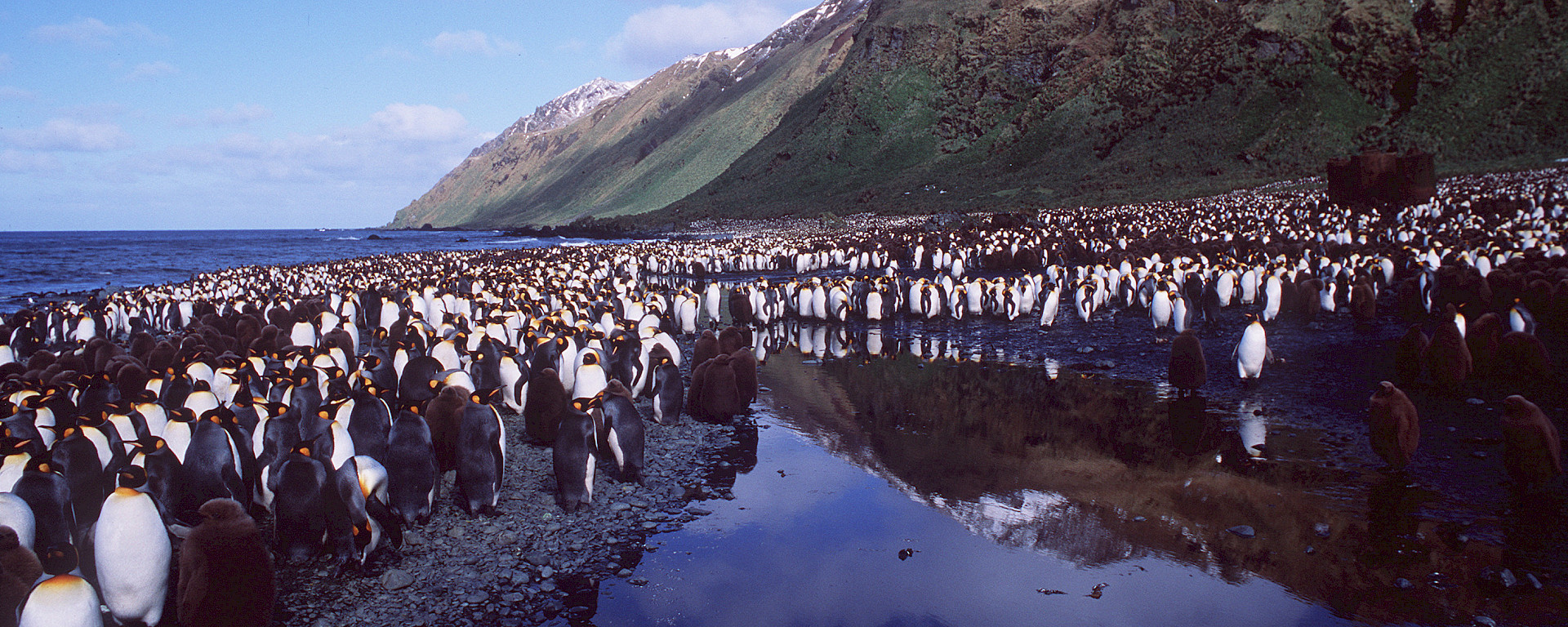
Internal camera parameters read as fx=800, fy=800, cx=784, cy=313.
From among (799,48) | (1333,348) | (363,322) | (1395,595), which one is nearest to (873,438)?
(1395,595)

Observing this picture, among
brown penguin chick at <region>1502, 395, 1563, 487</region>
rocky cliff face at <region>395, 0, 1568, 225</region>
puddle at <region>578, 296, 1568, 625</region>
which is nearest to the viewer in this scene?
puddle at <region>578, 296, 1568, 625</region>

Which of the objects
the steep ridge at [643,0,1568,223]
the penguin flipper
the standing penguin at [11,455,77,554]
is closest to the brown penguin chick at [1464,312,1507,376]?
the penguin flipper

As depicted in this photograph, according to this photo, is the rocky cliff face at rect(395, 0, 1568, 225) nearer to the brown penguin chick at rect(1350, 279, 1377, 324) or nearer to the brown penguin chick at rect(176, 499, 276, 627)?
the brown penguin chick at rect(1350, 279, 1377, 324)

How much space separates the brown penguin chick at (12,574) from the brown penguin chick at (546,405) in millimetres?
4452

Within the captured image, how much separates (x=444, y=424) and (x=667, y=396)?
268cm

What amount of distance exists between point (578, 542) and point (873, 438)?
3789 millimetres

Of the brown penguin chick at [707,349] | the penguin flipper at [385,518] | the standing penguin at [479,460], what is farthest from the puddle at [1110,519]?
the penguin flipper at [385,518]

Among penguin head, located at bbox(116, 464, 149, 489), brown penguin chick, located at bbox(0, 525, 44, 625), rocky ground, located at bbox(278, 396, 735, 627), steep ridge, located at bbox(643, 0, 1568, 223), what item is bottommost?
rocky ground, located at bbox(278, 396, 735, 627)

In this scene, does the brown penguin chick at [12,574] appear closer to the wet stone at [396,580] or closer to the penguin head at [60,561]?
the penguin head at [60,561]

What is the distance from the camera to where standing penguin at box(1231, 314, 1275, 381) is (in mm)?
10031

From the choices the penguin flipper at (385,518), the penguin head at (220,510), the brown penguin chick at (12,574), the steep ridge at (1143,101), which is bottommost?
the penguin flipper at (385,518)

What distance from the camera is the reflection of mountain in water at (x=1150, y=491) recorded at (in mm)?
5227

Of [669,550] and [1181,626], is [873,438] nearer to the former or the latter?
[669,550]

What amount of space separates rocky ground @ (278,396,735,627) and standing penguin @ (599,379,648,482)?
16 cm
